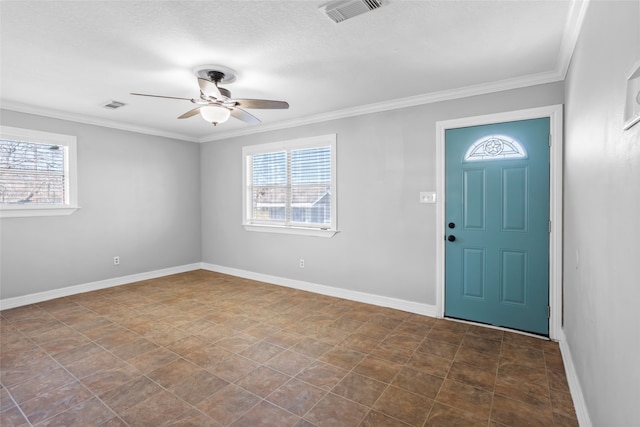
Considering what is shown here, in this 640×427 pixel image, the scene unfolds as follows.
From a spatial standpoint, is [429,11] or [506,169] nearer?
[429,11]

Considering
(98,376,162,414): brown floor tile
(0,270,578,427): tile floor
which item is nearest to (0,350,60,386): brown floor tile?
(0,270,578,427): tile floor

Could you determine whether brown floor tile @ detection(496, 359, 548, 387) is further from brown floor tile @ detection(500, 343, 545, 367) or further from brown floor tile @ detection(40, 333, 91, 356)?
brown floor tile @ detection(40, 333, 91, 356)

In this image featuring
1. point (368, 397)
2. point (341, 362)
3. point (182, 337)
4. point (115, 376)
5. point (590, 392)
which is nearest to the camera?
point (590, 392)

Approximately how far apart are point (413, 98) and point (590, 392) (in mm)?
3089

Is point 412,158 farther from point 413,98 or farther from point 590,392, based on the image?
point 590,392

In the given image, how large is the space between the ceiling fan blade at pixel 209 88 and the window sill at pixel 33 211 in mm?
3167

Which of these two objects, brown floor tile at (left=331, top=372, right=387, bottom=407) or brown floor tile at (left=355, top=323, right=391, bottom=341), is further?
brown floor tile at (left=355, top=323, right=391, bottom=341)

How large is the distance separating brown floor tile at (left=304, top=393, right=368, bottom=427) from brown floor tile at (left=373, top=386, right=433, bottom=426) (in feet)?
0.46

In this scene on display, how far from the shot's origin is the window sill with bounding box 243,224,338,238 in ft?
15.1

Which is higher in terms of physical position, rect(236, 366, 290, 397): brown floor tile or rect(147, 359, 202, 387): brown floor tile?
rect(147, 359, 202, 387): brown floor tile

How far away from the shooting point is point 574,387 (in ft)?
7.19

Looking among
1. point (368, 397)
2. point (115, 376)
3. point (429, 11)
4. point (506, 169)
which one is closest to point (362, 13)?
point (429, 11)

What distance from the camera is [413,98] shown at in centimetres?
378

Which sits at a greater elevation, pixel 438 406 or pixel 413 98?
pixel 413 98
